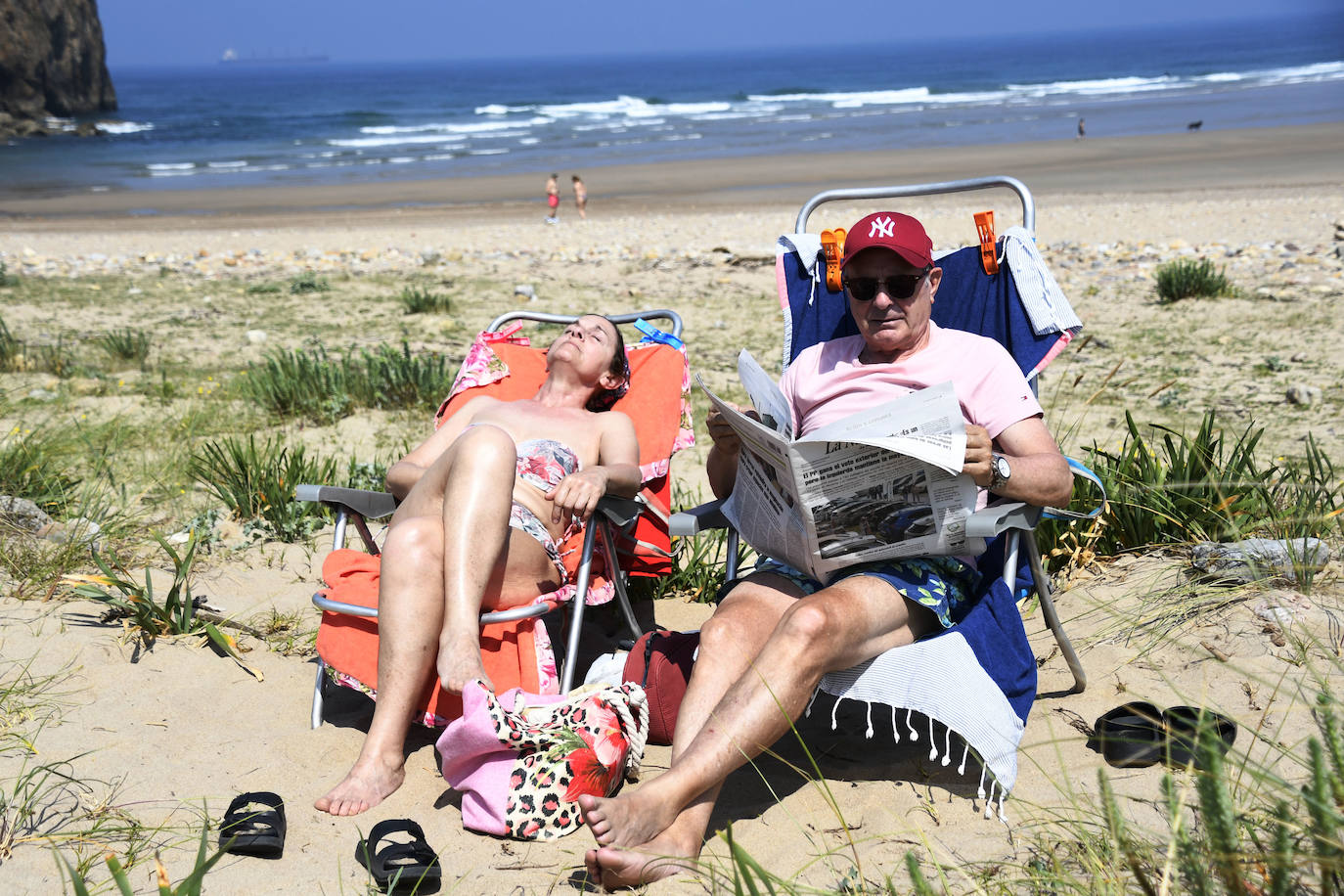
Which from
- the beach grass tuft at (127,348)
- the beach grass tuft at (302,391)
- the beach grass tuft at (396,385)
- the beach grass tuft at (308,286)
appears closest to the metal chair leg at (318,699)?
the beach grass tuft at (302,391)

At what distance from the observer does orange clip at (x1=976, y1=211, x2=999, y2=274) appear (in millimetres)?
3258

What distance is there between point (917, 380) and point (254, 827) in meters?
1.93

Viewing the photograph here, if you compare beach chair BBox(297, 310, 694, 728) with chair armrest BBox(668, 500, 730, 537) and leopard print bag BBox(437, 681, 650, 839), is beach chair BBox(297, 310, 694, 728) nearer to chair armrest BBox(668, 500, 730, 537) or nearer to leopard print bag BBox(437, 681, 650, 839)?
chair armrest BBox(668, 500, 730, 537)

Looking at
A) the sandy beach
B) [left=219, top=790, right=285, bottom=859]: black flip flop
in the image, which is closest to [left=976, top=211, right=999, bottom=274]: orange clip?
the sandy beach

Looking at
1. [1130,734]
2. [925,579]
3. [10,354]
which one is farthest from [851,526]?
[10,354]

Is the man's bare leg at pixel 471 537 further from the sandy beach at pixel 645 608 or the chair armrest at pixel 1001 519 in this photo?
the chair armrest at pixel 1001 519

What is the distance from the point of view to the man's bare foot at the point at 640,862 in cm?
212

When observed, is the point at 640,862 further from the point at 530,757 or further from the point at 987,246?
the point at 987,246

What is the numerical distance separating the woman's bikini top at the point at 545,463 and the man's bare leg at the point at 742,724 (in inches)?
38.6

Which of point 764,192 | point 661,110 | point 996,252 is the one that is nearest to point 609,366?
point 996,252

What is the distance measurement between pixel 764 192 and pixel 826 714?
1750cm

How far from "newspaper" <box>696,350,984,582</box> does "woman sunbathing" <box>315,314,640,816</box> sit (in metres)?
0.58

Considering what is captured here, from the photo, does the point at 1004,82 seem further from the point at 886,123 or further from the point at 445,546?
the point at 445,546

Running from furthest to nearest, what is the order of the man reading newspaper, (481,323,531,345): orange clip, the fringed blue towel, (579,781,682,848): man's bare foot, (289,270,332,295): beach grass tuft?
(289,270,332,295): beach grass tuft
(481,323,531,345): orange clip
the fringed blue towel
the man reading newspaper
(579,781,682,848): man's bare foot
